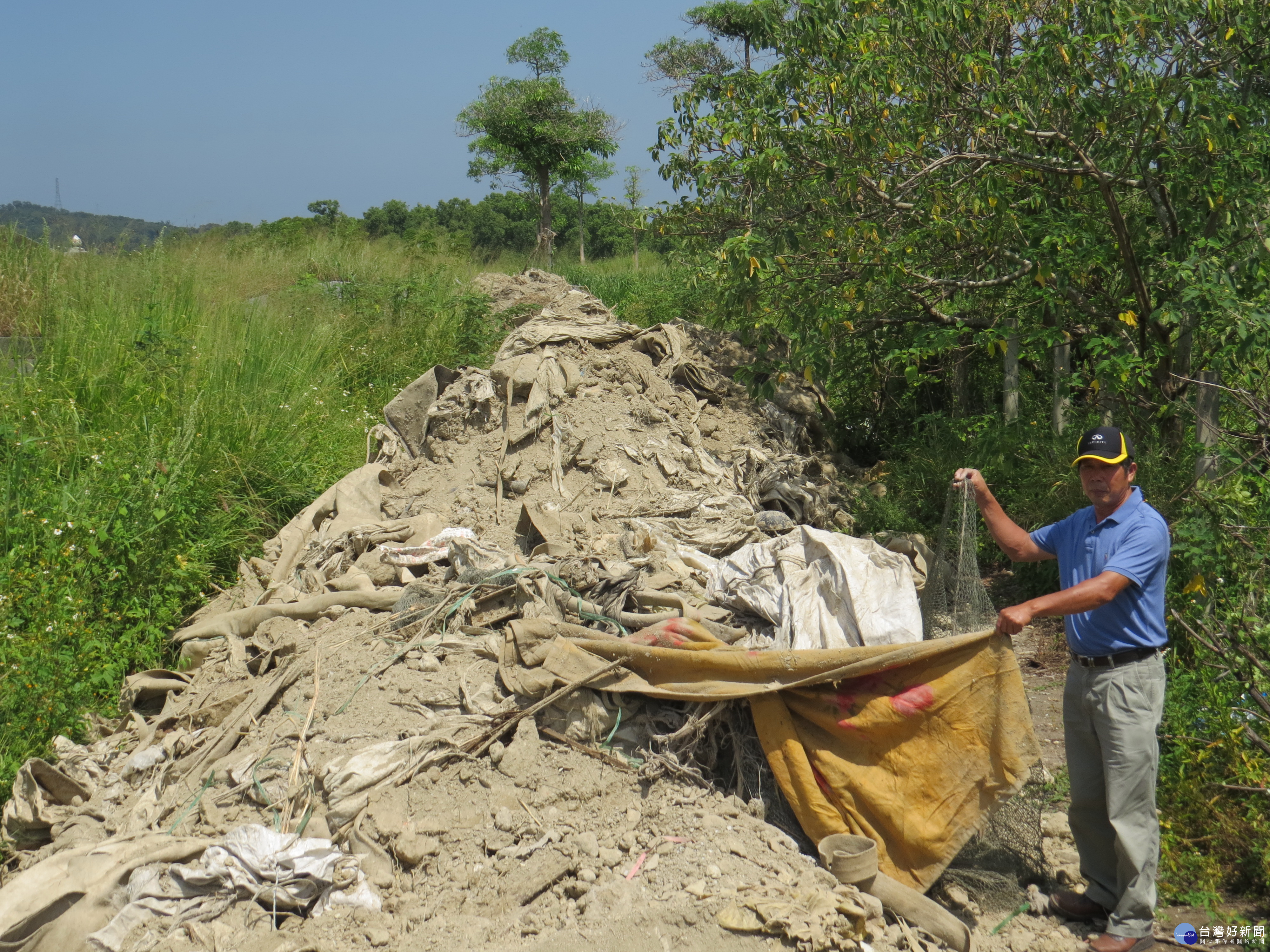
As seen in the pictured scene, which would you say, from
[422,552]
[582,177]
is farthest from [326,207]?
[422,552]

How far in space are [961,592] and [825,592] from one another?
1.82ft

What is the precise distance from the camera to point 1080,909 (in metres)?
3.12

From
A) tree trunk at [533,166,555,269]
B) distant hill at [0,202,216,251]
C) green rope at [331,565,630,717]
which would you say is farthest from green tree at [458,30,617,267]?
green rope at [331,565,630,717]

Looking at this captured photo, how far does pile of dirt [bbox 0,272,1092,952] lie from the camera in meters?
2.90

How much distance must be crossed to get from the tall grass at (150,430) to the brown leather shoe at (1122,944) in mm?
4146

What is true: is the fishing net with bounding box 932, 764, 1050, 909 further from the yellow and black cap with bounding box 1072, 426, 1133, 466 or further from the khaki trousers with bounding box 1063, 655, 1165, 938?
the yellow and black cap with bounding box 1072, 426, 1133, 466

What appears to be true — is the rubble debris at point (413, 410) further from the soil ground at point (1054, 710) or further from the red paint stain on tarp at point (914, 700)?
the red paint stain on tarp at point (914, 700)

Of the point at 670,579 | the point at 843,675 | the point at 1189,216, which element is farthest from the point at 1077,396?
the point at 843,675

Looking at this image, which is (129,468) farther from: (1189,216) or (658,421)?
(1189,216)


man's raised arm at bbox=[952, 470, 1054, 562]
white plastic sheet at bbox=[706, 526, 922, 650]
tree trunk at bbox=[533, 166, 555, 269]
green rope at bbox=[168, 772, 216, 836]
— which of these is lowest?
green rope at bbox=[168, 772, 216, 836]

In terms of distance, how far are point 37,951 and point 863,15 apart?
543 cm

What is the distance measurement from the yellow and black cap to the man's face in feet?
0.05

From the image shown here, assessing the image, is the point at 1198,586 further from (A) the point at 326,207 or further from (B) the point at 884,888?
(A) the point at 326,207

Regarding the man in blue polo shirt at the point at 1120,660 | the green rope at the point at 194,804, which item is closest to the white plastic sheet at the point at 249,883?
the green rope at the point at 194,804
